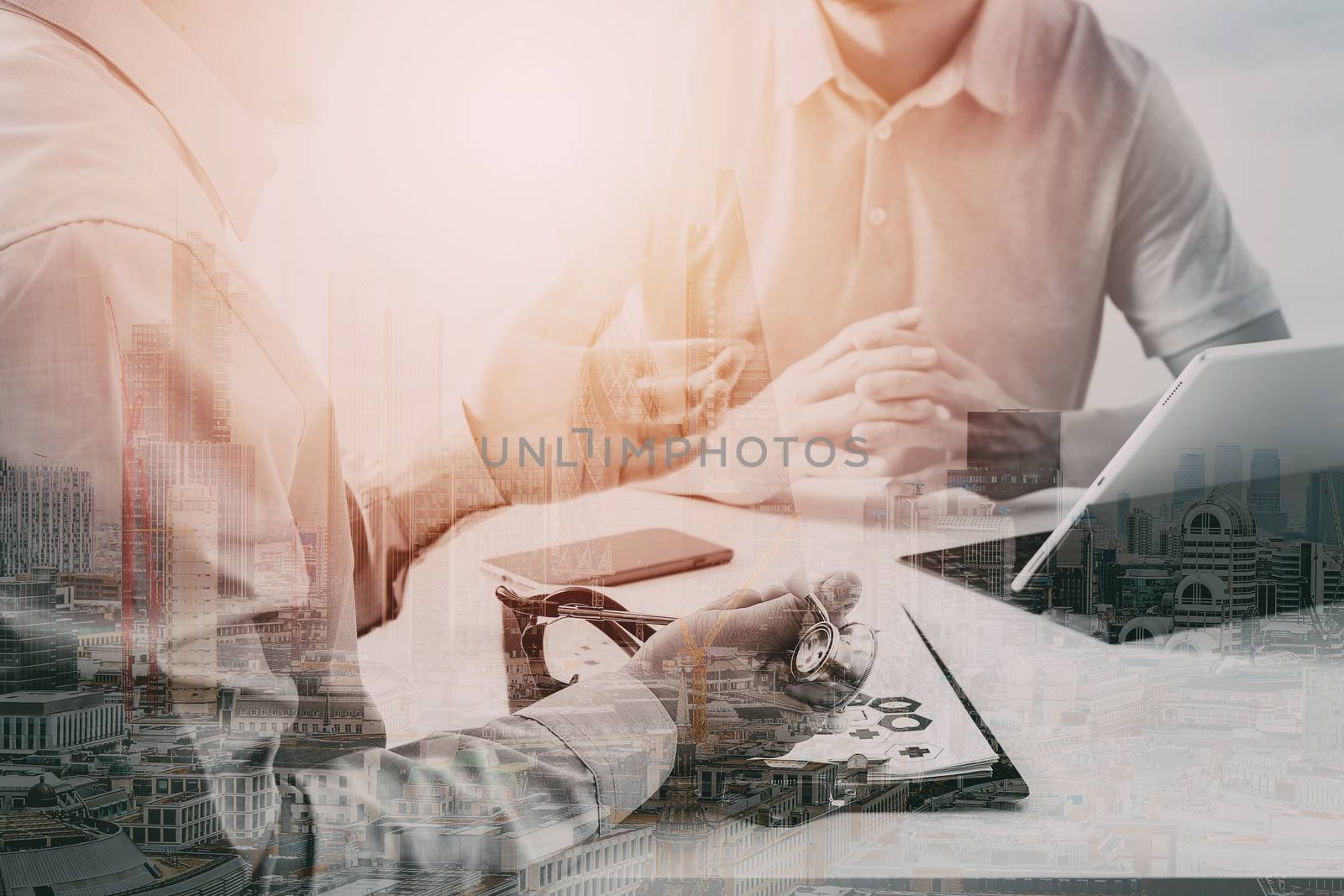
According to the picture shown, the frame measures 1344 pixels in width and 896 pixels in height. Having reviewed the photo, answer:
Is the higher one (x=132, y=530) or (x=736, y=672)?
(x=132, y=530)

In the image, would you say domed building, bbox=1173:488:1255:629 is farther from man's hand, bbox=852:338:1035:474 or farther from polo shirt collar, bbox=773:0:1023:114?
polo shirt collar, bbox=773:0:1023:114

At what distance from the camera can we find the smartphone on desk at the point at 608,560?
5.57 feet

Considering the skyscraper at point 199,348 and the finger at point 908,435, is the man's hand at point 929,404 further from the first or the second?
the skyscraper at point 199,348

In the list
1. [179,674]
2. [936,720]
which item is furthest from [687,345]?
[179,674]

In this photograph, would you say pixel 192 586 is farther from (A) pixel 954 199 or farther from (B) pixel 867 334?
(A) pixel 954 199

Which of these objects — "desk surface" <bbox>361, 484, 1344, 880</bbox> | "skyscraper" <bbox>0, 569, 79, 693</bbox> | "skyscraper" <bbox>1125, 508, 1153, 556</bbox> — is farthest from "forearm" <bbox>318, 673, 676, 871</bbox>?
"skyscraper" <bbox>1125, 508, 1153, 556</bbox>

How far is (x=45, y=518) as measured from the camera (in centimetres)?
172

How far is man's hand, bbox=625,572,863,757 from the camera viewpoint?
1700 millimetres

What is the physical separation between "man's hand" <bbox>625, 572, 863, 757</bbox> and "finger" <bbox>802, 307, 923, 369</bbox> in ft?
1.48

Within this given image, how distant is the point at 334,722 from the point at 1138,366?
68.0 inches

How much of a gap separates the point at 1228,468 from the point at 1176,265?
41cm

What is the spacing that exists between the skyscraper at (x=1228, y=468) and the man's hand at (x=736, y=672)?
2.73 ft

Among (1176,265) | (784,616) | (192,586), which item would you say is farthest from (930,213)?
(192,586)

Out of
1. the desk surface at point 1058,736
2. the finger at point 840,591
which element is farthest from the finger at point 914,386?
the finger at point 840,591
